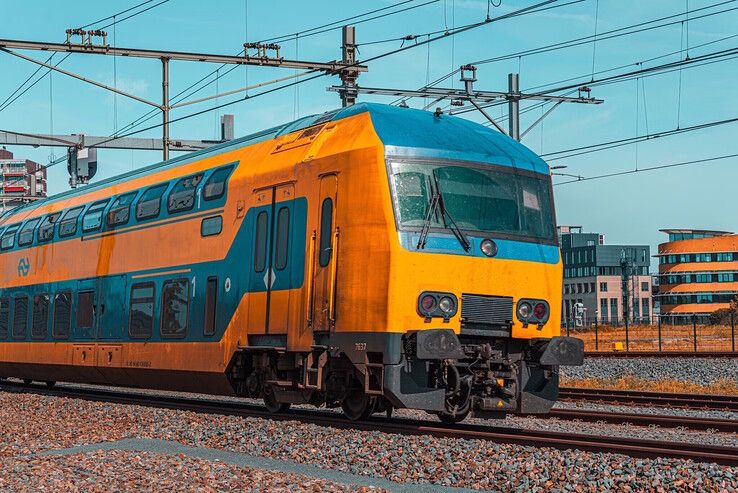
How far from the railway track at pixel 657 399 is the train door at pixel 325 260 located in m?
8.85

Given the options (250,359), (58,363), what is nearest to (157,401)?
(58,363)

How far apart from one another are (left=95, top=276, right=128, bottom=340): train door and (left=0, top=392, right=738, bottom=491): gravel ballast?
15.9 ft

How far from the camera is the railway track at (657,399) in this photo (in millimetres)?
19266

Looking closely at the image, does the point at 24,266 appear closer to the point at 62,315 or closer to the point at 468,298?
the point at 62,315

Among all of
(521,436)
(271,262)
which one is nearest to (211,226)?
(271,262)

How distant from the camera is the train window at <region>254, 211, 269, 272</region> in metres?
15.0

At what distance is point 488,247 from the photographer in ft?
43.5

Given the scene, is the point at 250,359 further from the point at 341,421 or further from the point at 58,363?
the point at 58,363

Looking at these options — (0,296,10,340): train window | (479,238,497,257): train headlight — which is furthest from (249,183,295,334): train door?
(0,296,10,340): train window

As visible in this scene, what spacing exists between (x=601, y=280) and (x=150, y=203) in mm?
134129

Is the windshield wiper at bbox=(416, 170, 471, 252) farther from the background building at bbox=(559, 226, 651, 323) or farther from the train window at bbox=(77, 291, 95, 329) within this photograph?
the background building at bbox=(559, 226, 651, 323)

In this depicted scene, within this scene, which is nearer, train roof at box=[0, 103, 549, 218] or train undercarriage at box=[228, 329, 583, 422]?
train undercarriage at box=[228, 329, 583, 422]

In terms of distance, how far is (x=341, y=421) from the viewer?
1398 centimetres

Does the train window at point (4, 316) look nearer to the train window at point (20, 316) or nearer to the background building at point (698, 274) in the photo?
the train window at point (20, 316)
